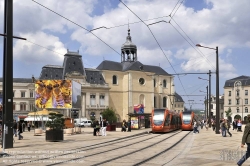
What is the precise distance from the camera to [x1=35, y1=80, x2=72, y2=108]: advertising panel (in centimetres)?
3484

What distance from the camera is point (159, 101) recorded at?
4272 inches

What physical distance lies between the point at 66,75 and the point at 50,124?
67.8 metres

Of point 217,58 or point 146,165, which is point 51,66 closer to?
point 217,58

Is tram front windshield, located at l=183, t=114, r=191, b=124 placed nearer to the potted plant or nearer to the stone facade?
the potted plant

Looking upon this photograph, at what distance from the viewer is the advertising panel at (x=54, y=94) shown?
114 feet

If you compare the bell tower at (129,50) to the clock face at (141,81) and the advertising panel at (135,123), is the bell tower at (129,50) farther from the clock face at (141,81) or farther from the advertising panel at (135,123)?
the advertising panel at (135,123)

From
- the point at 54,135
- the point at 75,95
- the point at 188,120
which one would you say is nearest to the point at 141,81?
the point at 188,120

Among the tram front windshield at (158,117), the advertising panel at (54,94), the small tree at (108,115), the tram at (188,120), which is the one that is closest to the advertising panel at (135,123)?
the tram at (188,120)

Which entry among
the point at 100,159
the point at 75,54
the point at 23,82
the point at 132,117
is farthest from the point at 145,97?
the point at 100,159

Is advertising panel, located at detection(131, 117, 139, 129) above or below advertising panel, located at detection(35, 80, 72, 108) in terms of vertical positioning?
below

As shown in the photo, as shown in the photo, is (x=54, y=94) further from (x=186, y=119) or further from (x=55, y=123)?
(x=186, y=119)

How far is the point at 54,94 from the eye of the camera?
36.2 m

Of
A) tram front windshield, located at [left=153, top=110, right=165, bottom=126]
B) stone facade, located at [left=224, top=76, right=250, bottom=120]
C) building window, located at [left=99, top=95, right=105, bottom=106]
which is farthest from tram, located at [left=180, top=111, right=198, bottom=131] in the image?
stone facade, located at [left=224, top=76, right=250, bottom=120]

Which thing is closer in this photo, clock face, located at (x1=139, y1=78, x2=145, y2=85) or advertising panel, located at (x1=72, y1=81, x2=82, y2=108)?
advertising panel, located at (x1=72, y1=81, x2=82, y2=108)
